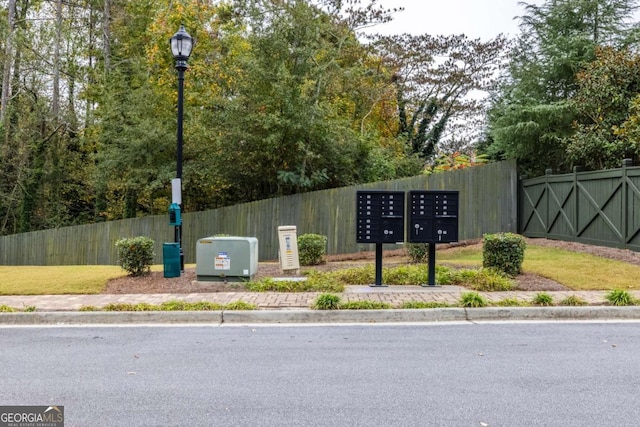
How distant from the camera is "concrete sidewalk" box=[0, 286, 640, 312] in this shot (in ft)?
27.4

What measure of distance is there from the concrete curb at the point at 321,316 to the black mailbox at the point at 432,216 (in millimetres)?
2080

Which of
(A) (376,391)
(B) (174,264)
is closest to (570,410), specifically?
(A) (376,391)

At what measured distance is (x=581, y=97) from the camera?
16.9 metres

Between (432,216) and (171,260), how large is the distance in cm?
500

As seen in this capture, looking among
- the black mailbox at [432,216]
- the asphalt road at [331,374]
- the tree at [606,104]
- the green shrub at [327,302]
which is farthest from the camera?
the tree at [606,104]

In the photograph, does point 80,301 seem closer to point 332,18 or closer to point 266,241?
point 266,241

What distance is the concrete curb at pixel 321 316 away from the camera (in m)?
7.77

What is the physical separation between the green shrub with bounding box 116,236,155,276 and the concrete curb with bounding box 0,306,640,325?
2.89m

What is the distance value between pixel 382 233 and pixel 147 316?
4.17 m

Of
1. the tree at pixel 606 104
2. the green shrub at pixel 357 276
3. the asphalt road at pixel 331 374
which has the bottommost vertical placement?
the asphalt road at pixel 331 374

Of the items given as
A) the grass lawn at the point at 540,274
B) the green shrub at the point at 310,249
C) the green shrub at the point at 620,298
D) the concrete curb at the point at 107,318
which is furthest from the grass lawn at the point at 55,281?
the green shrub at the point at 620,298

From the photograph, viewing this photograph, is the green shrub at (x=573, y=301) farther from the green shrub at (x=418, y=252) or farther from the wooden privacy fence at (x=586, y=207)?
the wooden privacy fence at (x=586, y=207)

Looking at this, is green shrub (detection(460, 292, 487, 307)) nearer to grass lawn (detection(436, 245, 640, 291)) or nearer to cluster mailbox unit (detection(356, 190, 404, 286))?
cluster mailbox unit (detection(356, 190, 404, 286))

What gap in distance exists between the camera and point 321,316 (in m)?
7.80
